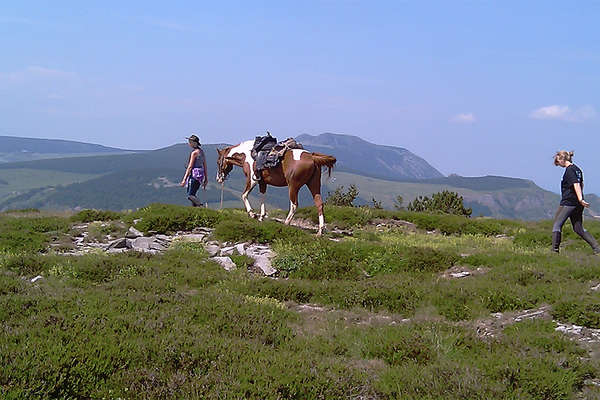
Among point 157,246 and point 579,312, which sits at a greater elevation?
point 579,312

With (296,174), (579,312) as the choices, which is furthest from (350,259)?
(579,312)

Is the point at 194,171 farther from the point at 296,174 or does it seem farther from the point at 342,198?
the point at 342,198

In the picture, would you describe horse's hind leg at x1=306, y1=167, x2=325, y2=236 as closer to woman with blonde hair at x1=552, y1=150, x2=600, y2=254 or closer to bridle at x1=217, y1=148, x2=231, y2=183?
bridle at x1=217, y1=148, x2=231, y2=183

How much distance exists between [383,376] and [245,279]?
5.05 meters

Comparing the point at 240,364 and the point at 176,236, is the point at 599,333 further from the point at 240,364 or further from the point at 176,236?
the point at 176,236

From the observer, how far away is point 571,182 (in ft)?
42.5

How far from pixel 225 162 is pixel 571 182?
1069 centimetres

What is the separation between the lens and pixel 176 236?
15.1 meters

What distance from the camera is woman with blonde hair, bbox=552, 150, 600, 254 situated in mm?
12922

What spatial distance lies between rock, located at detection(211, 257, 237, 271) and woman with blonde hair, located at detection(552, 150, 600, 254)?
25.9 ft

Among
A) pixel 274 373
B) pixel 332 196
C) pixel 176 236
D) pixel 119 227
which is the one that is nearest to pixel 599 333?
pixel 274 373

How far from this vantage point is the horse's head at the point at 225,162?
1800 centimetres

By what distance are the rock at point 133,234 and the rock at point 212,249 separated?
2.22 meters

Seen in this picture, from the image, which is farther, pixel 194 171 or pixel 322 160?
pixel 194 171
